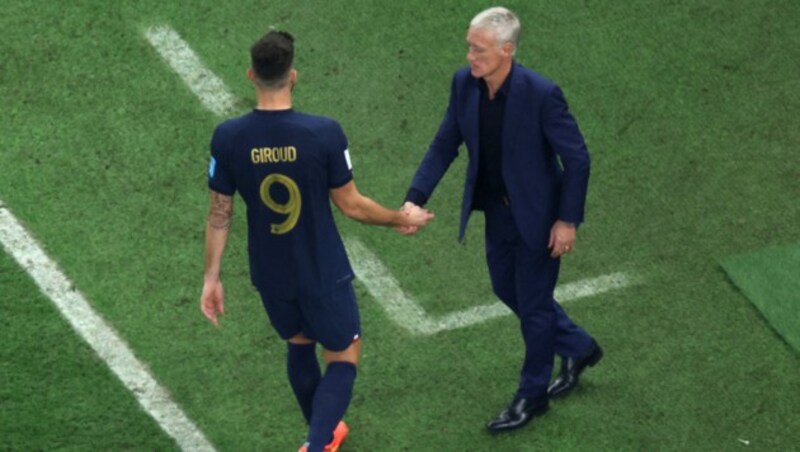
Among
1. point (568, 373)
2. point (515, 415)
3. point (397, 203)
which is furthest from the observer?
point (397, 203)

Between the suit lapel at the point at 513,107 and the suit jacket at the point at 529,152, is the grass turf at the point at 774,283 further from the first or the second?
the suit lapel at the point at 513,107

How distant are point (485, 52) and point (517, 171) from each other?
673mm

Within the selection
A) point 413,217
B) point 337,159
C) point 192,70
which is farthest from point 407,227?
point 192,70

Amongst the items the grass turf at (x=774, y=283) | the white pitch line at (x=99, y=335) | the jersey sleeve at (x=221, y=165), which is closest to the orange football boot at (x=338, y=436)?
the white pitch line at (x=99, y=335)

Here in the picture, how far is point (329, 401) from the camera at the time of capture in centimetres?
981

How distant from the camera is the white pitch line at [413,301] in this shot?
11.3m

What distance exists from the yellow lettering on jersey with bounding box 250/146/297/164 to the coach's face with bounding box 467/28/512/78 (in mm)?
1085

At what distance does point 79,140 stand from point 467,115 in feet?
11.5

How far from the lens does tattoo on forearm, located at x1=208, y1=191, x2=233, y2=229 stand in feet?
30.8

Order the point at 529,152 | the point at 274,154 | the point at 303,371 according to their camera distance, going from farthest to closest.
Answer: the point at 303,371 < the point at 529,152 < the point at 274,154

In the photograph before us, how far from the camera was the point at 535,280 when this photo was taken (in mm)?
10133

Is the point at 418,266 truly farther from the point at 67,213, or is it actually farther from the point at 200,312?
the point at 67,213

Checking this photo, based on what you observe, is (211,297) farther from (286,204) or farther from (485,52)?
(485,52)

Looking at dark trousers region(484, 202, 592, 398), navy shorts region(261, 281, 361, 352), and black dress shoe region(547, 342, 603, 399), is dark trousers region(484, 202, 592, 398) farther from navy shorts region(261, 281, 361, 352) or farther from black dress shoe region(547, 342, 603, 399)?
navy shorts region(261, 281, 361, 352)
